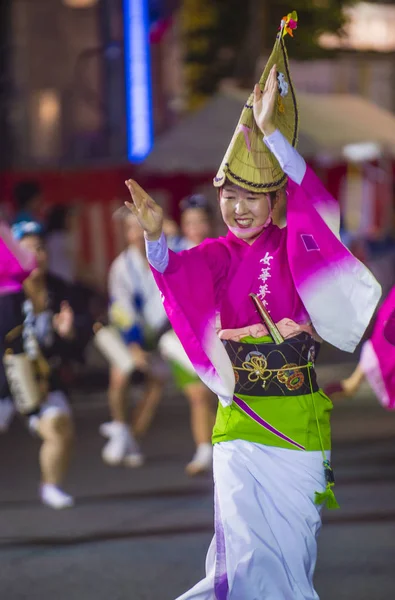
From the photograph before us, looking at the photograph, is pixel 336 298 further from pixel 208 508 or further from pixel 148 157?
pixel 148 157

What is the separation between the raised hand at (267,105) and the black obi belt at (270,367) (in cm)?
78

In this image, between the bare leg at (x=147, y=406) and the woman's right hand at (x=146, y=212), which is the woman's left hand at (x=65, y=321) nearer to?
the bare leg at (x=147, y=406)

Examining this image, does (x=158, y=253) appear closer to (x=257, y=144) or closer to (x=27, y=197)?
(x=257, y=144)

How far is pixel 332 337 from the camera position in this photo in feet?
15.2

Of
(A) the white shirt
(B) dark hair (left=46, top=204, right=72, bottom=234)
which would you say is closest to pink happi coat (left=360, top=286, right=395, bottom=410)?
(A) the white shirt

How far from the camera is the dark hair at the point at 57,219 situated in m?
11.6

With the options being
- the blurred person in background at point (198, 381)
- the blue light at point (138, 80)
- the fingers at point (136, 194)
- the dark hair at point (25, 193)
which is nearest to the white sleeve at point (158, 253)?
the fingers at point (136, 194)

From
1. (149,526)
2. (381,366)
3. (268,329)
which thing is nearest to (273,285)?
(268,329)

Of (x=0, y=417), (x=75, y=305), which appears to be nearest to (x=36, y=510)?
(x=0, y=417)

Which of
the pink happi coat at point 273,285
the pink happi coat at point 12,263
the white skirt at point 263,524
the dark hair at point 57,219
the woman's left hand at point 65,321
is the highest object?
the pink happi coat at point 273,285

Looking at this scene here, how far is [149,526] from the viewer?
667 cm

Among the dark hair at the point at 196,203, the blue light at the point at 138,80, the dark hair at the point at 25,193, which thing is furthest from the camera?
the blue light at the point at 138,80

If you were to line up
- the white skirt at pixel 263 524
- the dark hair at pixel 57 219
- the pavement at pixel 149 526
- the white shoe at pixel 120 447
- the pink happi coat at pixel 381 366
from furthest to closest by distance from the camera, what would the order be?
1. the dark hair at pixel 57 219
2. the white shoe at pixel 120 447
3. the pink happi coat at pixel 381 366
4. the pavement at pixel 149 526
5. the white skirt at pixel 263 524

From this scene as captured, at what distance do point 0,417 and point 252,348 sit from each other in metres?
3.09
